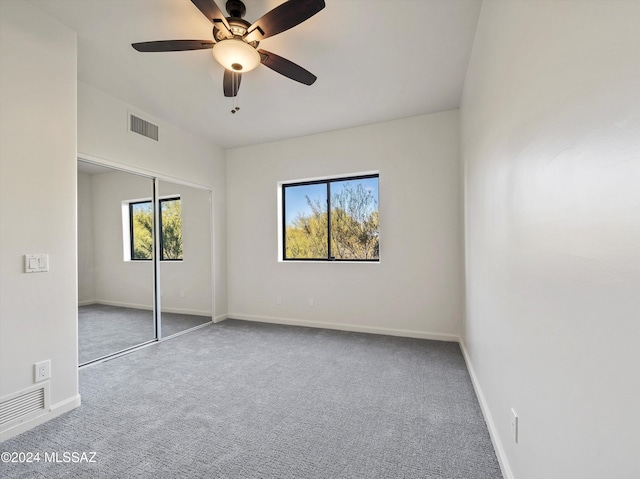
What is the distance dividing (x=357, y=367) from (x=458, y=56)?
2.96 m

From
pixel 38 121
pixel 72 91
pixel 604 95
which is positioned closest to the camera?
pixel 604 95

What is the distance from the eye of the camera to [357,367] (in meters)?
2.82

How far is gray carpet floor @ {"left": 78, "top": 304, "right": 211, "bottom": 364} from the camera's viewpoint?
2.98 metres

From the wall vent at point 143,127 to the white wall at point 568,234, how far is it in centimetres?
356

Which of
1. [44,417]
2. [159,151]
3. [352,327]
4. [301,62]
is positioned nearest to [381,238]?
[352,327]

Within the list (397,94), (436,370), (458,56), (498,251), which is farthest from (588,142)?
(397,94)

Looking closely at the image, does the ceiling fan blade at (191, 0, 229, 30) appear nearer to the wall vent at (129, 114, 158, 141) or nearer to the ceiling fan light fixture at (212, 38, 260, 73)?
the ceiling fan light fixture at (212, 38, 260, 73)

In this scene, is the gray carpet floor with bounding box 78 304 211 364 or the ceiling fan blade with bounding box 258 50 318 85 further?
the gray carpet floor with bounding box 78 304 211 364

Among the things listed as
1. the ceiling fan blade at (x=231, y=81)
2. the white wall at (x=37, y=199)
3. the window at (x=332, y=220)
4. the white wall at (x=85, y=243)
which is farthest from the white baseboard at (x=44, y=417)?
the window at (x=332, y=220)

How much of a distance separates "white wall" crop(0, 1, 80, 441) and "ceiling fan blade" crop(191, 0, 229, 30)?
51.9 inches

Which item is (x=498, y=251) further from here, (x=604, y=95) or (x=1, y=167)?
(x=1, y=167)

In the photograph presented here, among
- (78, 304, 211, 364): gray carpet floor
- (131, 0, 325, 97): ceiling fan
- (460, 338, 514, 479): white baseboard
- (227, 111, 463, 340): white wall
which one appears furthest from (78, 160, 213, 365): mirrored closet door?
(460, 338, 514, 479): white baseboard

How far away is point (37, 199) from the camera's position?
2.01 metres

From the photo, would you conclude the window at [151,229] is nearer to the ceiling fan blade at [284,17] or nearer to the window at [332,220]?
the window at [332,220]
